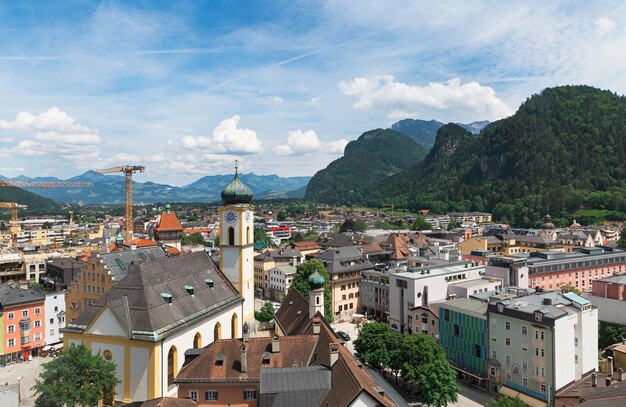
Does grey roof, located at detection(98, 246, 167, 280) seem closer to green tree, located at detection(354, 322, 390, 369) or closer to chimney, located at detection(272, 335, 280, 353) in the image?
chimney, located at detection(272, 335, 280, 353)

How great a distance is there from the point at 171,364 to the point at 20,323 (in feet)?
98.4

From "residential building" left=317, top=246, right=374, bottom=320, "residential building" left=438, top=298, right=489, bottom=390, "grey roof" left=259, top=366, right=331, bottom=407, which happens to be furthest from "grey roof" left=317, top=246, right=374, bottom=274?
"grey roof" left=259, top=366, right=331, bottom=407

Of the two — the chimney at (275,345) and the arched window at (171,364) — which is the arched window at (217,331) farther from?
the chimney at (275,345)

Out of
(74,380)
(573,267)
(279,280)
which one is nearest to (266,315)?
(279,280)

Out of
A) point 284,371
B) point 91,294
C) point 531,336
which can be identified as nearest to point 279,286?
point 91,294

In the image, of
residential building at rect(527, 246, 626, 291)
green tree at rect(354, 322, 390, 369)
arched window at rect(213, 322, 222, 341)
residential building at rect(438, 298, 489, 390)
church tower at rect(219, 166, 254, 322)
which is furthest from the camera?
residential building at rect(527, 246, 626, 291)

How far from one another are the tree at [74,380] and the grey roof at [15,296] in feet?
91.5

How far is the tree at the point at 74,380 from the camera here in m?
28.8

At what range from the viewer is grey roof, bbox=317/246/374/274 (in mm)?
72938

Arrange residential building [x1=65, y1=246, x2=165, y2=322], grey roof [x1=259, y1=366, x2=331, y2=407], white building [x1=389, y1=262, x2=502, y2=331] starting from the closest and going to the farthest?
grey roof [x1=259, y1=366, x2=331, y2=407] < residential building [x1=65, y1=246, x2=165, y2=322] < white building [x1=389, y1=262, x2=502, y2=331]

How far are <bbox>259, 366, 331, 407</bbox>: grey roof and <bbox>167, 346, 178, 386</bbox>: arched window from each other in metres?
7.78

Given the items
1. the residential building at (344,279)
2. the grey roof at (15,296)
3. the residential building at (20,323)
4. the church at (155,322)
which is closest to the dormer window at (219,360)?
the church at (155,322)

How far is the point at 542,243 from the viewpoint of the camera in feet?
333

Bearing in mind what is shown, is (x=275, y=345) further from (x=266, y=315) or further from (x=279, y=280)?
(x=279, y=280)
